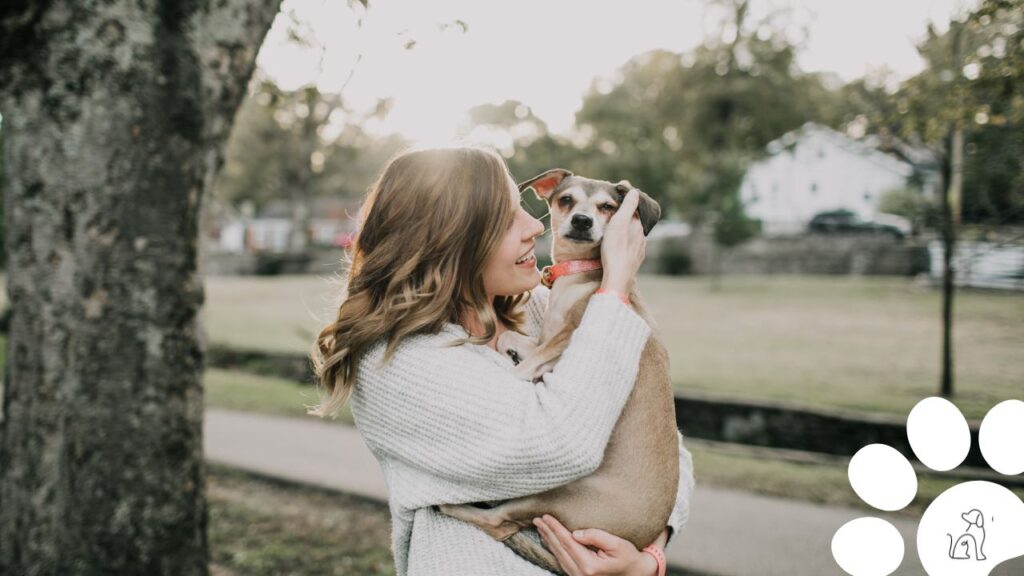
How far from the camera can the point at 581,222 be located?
2.87 meters

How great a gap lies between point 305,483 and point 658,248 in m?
27.5

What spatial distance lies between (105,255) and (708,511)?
4518mm

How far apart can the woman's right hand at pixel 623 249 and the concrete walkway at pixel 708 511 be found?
127 inches

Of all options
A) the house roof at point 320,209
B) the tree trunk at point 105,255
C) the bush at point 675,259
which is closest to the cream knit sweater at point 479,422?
the tree trunk at point 105,255

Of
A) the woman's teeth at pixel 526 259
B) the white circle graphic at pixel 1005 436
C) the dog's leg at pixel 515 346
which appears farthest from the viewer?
the white circle graphic at pixel 1005 436

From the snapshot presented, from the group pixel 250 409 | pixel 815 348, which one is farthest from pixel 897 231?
pixel 250 409

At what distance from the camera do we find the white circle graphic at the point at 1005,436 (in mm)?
4129

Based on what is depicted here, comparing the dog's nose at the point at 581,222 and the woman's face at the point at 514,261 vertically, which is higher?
the dog's nose at the point at 581,222

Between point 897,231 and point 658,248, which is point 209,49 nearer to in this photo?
point 658,248

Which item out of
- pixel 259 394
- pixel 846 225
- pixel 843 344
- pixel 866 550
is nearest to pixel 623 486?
pixel 866 550

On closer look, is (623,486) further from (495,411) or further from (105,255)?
(105,255)

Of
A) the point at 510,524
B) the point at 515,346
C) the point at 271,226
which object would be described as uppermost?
the point at 271,226

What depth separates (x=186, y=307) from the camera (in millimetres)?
3324

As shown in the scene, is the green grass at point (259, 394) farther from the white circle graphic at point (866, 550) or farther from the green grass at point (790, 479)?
the white circle graphic at point (866, 550)
